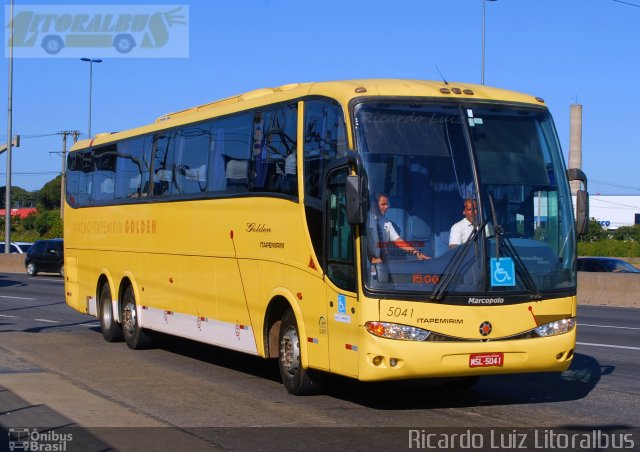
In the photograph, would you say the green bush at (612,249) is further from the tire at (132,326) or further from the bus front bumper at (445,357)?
the bus front bumper at (445,357)

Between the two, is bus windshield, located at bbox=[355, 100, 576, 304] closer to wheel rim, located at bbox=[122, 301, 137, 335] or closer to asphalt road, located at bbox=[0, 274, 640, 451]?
asphalt road, located at bbox=[0, 274, 640, 451]

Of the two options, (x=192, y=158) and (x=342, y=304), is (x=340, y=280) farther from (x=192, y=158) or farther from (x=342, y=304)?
(x=192, y=158)

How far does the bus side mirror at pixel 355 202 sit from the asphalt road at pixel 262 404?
199 cm

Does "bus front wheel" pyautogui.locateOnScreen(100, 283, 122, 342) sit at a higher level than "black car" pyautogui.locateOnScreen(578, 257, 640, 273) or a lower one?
lower

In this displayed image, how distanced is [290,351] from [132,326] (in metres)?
6.04

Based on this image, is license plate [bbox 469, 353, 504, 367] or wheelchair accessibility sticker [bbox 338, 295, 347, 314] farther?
wheelchair accessibility sticker [bbox 338, 295, 347, 314]

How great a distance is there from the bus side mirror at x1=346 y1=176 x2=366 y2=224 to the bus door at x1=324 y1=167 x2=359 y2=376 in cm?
46

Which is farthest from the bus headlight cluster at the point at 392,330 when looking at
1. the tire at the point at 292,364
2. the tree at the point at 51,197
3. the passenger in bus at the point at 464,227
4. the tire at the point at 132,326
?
the tree at the point at 51,197

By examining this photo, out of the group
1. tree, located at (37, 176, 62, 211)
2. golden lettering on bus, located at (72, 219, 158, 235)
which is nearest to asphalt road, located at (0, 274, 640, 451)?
golden lettering on bus, located at (72, 219, 158, 235)

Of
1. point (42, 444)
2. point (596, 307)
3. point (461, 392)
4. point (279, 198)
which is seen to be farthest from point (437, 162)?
point (596, 307)

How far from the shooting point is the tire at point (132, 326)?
1622cm

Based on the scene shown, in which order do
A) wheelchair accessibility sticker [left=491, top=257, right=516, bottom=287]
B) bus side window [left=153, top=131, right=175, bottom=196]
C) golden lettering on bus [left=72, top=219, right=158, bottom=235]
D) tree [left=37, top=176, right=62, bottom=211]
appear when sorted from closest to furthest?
wheelchair accessibility sticker [left=491, top=257, right=516, bottom=287] → bus side window [left=153, top=131, right=175, bottom=196] → golden lettering on bus [left=72, top=219, right=158, bottom=235] → tree [left=37, top=176, right=62, bottom=211]

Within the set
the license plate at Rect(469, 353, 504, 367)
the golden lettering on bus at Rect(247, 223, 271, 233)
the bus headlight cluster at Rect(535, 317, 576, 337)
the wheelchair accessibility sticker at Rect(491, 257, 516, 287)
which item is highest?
the golden lettering on bus at Rect(247, 223, 271, 233)

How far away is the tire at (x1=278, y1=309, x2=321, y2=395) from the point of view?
432 inches
